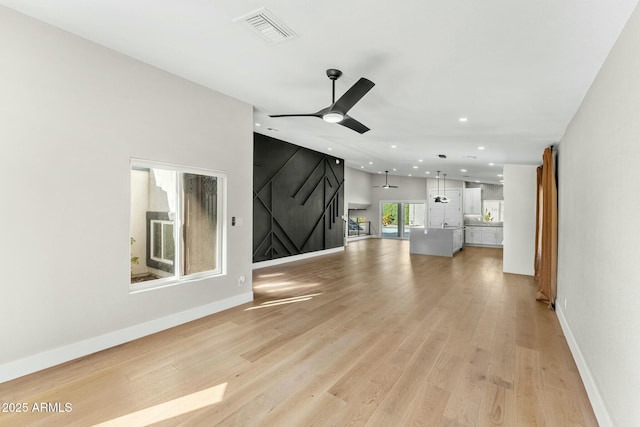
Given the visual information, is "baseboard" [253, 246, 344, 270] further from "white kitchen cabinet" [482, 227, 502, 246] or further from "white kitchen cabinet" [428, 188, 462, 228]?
"white kitchen cabinet" [482, 227, 502, 246]

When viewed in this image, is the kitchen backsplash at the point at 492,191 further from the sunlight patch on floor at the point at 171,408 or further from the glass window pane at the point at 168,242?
the sunlight patch on floor at the point at 171,408

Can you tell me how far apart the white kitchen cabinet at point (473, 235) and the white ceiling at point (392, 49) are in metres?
8.60

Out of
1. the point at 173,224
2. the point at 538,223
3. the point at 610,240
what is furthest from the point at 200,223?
the point at 538,223

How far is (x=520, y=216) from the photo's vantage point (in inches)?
256

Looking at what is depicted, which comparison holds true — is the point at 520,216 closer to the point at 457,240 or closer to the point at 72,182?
the point at 457,240

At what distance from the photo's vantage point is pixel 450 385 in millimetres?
2459

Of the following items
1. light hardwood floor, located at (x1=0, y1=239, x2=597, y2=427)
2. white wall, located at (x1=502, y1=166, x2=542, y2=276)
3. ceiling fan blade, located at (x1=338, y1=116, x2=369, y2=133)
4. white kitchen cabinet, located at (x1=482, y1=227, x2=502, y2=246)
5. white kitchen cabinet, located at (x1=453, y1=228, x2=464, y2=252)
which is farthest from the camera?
white kitchen cabinet, located at (x1=482, y1=227, x2=502, y2=246)

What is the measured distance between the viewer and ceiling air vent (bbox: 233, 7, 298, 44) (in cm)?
229

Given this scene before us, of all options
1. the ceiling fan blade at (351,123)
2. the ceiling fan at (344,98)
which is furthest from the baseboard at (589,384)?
the ceiling fan blade at (351,123)

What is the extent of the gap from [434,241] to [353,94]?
7.69 m

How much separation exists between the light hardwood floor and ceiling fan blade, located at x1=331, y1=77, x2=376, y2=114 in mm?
2541

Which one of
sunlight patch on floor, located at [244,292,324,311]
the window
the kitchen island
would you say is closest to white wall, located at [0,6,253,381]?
the window

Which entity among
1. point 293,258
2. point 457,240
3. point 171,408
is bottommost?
point 171,408

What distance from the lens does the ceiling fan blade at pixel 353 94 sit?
2963 mm
